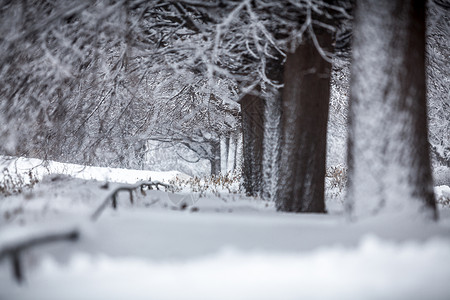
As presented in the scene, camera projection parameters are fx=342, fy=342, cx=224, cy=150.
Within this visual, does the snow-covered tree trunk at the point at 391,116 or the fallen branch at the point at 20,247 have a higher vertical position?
the snow-covered tree trunk at the point at 391,116

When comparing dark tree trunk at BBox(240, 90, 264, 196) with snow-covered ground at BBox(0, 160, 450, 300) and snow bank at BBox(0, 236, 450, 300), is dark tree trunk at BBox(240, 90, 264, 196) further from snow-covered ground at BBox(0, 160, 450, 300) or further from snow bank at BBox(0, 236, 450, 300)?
snow bank at BBox(0, 236, 450, 300)

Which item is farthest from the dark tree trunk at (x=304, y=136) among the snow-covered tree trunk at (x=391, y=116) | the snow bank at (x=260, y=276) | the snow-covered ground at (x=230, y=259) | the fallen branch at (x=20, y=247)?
the fallen branch at (x=20, y=247)

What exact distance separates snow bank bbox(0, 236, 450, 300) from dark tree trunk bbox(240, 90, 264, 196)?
5415 millimetres

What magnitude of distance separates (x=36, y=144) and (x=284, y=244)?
22.2 ft

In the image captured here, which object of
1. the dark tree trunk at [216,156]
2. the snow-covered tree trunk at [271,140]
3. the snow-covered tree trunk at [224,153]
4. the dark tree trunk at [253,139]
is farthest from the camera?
the snow-covered tree trunk at [224,153]

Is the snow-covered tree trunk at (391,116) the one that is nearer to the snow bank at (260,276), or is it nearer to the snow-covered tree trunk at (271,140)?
the snow bank at (260,276)

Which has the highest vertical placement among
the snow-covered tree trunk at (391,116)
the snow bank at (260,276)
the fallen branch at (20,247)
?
the snow-covered tree trunk at (391,116)

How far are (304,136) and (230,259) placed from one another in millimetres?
3242

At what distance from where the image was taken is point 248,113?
26.7 feet

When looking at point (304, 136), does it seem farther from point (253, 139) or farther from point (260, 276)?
point (260, 276)

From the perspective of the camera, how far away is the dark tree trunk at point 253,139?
7965 mm

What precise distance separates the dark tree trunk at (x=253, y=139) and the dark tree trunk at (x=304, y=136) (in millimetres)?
2303

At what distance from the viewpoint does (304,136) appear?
5.45 m

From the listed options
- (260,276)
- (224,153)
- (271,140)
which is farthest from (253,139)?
(224,153)
